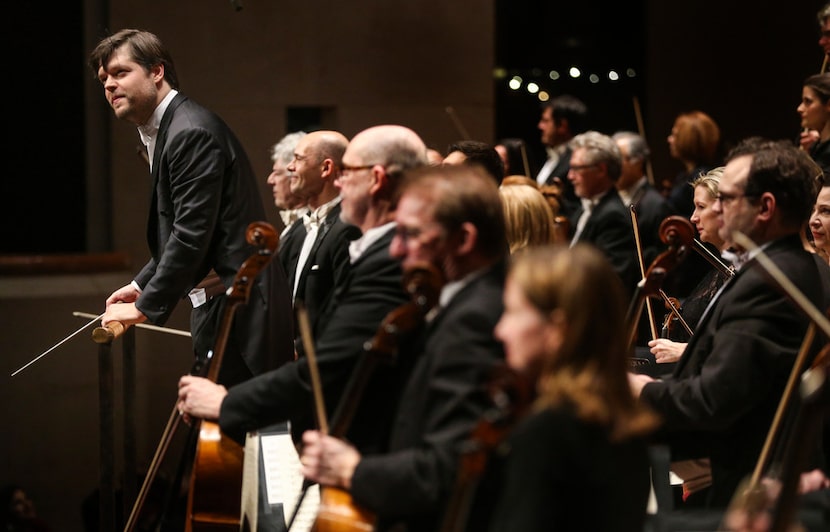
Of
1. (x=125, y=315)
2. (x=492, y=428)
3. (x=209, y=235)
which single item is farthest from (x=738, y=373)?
(x=125, y=315)

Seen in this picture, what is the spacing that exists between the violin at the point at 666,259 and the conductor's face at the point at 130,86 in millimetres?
1600

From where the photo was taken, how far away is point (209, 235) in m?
3.62

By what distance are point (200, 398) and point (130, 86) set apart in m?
1.15

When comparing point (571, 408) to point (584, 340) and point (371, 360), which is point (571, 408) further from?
point (371, 360)

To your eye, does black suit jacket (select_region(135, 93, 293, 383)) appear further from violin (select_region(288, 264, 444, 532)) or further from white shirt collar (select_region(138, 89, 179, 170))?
violin (select_region(288, 264, 444, 532))

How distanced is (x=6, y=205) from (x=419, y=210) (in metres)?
4.73

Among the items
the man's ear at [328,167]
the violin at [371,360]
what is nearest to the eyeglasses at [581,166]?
the man's ear at [328,167]

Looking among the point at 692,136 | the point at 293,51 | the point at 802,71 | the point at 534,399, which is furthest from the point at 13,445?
the point at 802,71

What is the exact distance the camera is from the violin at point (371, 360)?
235 cm

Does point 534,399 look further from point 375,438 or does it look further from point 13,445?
point 13,445

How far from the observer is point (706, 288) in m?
4.12

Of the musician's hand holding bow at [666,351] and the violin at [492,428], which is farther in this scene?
the musician's hand holding bow at [666,351]

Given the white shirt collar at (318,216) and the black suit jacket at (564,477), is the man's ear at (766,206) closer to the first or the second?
the black suit jacket at (564,477)

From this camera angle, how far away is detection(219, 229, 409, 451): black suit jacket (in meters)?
2.71
